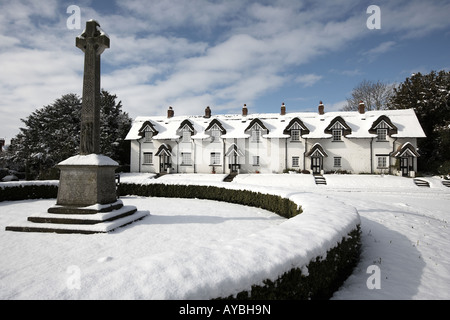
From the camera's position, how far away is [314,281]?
3598 mm

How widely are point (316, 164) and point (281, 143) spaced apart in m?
4.92

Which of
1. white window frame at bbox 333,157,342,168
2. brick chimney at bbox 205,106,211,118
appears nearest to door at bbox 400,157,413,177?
white window frame at bbox 333,157,342,168

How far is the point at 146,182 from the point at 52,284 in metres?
14.5

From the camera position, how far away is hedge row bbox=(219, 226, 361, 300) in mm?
2922

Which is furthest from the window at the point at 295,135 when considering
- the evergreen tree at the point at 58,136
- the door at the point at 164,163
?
the evergreen tree at the point at 58,136

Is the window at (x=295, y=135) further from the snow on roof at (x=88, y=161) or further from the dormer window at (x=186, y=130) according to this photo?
the snow on roof at (x=88, y=161)

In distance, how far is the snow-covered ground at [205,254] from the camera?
2.50 metres

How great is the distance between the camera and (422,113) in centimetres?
3272

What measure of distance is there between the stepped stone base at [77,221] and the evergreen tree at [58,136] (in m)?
24.9

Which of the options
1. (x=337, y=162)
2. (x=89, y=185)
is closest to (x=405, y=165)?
(x=337, y=162)

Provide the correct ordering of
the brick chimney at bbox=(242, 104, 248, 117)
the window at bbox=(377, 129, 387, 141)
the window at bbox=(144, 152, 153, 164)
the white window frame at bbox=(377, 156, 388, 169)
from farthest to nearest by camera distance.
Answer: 1. the brick chimney at bbox=(242, 104, 248, 117)
2. the window at bbox=(144, 152, 153, 164)
3. the window at bbox=(377, 129, 387, 141)
4. the white window frame at bbox=(377, 156, 388, 169)

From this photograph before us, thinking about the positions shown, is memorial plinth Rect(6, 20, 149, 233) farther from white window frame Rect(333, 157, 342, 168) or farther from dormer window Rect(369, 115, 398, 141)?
dormer window Rect(369, 115, 398, 141)

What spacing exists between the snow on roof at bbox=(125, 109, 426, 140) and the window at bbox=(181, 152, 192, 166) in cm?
239
